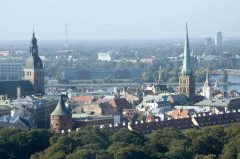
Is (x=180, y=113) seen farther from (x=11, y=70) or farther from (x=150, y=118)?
(x=11, y=70)

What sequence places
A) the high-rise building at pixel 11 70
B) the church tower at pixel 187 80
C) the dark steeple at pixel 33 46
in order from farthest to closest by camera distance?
the high-rise building at pixel 11 70 → the dark steeple at pixel 33 46 → the church tower at pixel 187 80

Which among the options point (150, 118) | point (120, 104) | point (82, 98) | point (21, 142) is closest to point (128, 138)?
point (21, 142)

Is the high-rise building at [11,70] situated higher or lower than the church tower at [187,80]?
lower

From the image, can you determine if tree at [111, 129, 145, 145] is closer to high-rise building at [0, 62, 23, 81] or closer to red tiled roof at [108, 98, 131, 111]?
red tiled roof at [108, 98, 131, 111]

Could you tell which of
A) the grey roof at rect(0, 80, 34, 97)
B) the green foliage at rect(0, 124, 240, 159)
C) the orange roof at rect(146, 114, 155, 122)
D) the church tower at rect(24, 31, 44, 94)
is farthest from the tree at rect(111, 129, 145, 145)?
the church tower at rect(24, 31, 44, 94)

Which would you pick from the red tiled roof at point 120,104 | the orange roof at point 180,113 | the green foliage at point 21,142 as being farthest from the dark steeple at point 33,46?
the green foliage at point 21,142

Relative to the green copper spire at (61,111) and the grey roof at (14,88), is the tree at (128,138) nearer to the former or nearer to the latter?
the green copper spire at (61,111)

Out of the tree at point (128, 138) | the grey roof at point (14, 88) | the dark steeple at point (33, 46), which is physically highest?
the dark steeple at point (33, 46)

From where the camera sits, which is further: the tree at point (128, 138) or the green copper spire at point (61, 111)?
the green copper spire at point (61, 111)
